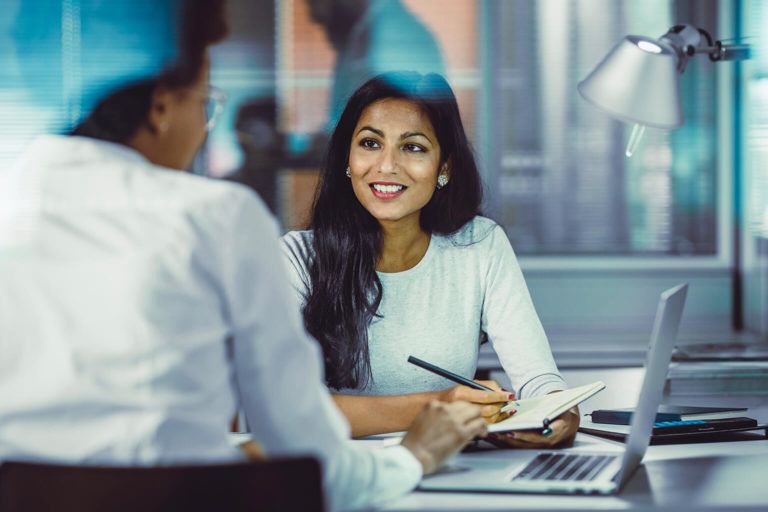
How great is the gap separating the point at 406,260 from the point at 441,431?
910mm

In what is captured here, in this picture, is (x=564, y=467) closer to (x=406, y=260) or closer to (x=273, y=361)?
(x=273, y=361)

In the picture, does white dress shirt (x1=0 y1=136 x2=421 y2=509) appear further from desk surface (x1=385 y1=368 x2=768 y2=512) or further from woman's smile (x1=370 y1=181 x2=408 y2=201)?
woman's smile (x1=370 y1=181 x2=408 y2=201)

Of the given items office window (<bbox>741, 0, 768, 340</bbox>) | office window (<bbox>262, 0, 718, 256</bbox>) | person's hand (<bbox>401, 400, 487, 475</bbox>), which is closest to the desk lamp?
person's hand (<bbox>401, 400, 487, 475</bbox>)

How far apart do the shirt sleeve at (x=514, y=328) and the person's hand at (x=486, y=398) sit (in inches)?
8.4

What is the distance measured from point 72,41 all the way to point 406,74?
2507mm

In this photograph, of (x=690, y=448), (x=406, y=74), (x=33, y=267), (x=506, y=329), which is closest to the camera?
(x=33, y=267)

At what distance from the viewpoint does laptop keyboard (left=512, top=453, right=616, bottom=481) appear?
4.43 feet

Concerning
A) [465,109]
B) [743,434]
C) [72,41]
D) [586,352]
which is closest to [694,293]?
[586,352]

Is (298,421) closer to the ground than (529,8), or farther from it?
closer to the ground

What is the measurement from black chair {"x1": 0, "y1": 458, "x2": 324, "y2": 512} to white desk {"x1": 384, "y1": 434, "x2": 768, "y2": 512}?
0.92ft

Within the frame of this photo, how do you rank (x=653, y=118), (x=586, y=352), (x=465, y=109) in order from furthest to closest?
(x=465, y=109) → (x=586, y=352) → (x=653, y=118)

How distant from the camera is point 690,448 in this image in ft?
5.28

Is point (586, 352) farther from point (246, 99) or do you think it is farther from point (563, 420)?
point (563, 420)

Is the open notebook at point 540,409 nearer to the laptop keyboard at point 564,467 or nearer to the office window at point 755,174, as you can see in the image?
the laptop keyboard at point 564,467
